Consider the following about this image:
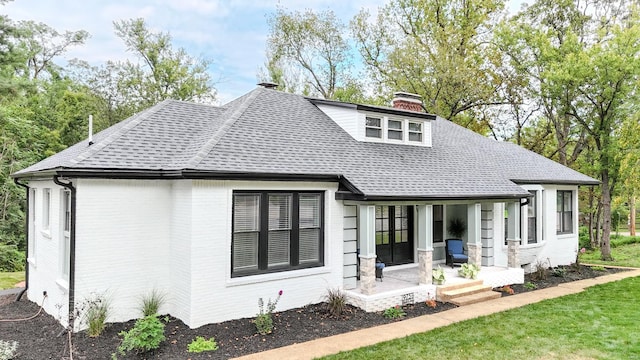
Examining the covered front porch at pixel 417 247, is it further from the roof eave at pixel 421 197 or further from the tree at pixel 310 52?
the tree at pixel 310 52

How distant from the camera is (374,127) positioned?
1265cm

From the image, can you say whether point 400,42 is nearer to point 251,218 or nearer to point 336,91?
point 336,91

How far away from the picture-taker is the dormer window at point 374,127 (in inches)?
494

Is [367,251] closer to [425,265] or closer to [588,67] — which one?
[425,265]

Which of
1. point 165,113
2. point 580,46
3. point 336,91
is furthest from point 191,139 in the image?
point 336,91

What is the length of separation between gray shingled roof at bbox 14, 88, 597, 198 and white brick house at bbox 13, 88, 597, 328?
0.05m

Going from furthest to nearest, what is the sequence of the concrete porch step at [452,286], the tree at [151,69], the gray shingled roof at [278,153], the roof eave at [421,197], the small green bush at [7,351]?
the tree at [151,69] < the concrete porch step at [452,286] < the roof eave at [421,197] < the gray shingled roof at [278,153] < the small green bush at [7,351]

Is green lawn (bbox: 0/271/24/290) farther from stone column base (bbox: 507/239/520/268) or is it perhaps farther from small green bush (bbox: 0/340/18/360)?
stone column base (bbox: 507/239/520/268)

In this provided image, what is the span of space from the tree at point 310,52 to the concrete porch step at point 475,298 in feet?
69.1

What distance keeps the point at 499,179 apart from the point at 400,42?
58.7 feet

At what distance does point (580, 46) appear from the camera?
19.8 metres

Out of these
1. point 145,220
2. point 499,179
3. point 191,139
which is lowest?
point 145,220

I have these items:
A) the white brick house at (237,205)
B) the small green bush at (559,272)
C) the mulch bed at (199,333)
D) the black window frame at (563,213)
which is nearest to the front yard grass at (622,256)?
the black window frame at (563,213)

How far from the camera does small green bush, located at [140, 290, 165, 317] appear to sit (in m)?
8.16
